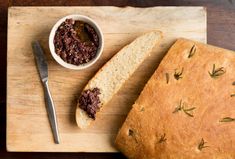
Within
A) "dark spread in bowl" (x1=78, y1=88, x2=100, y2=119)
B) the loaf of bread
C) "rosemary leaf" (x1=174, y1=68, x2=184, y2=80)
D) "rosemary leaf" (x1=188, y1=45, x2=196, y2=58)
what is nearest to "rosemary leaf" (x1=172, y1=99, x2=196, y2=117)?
the loaf of bread

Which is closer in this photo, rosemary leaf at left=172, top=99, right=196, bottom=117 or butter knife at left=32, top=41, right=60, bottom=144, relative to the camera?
rosemary leaf at left=172, top=99, right=196, bottom=117

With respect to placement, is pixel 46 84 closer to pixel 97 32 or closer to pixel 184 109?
pixel 97 32

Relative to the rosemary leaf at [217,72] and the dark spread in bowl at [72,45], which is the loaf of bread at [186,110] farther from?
the dark spread in bowl at [72,45]

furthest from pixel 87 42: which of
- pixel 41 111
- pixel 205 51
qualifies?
pixel 205 51

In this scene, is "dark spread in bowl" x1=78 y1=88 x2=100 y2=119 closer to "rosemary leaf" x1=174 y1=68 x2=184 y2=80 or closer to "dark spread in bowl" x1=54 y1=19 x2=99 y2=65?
"dark spread in bowl" x1=54 y1=19 x2=99 y2=65

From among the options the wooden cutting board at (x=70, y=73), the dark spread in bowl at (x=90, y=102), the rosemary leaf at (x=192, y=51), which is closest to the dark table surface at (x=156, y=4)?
the wooden cutting board at (x=70, y=73)

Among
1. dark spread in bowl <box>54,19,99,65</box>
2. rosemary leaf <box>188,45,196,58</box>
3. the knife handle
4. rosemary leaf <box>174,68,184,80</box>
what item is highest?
dark spread in bowl <box>54,19,99,65</box>

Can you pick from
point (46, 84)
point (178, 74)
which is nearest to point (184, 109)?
point (178, 74)

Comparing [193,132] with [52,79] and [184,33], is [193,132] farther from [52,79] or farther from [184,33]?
[52,79]
